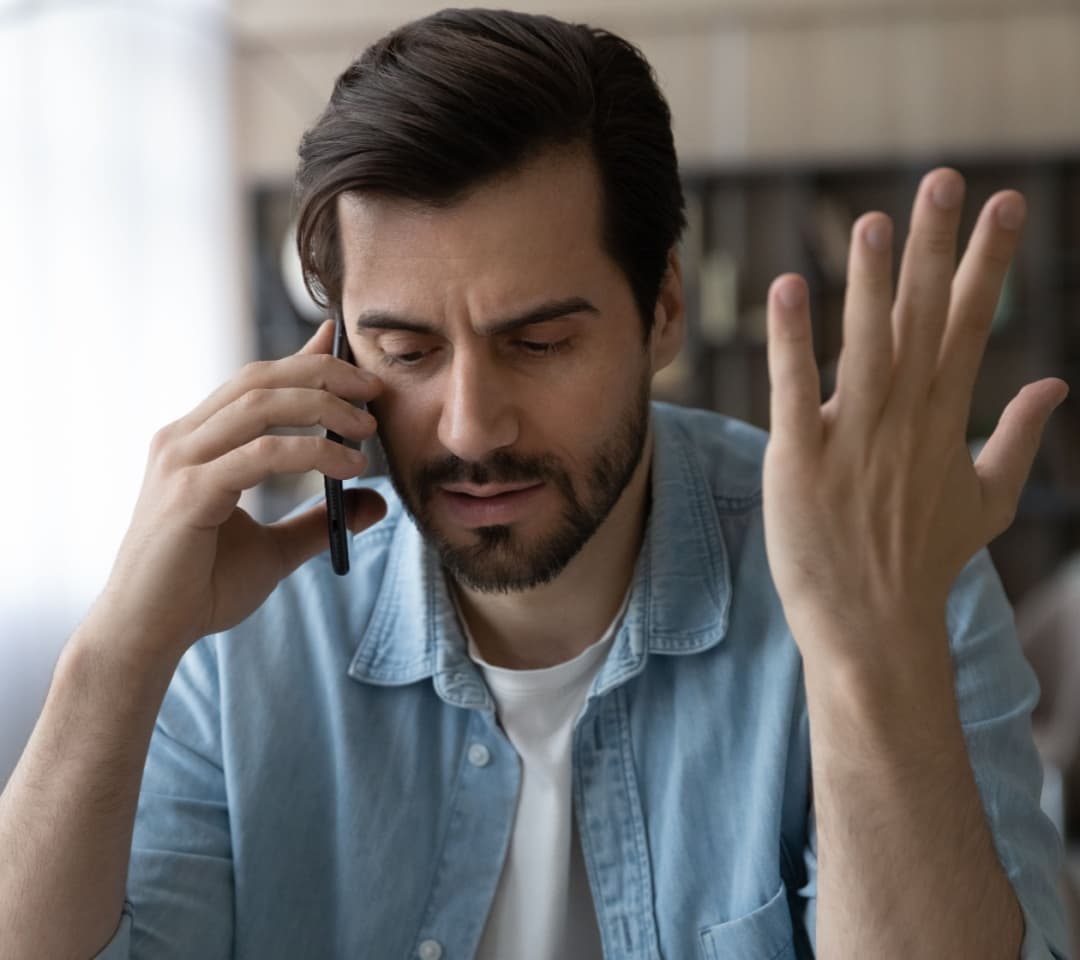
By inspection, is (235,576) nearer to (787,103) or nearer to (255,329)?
(255,329)

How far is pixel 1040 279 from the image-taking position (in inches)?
191

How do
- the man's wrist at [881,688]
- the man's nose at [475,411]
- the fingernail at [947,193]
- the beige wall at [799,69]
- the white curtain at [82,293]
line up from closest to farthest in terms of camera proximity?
1. the fingernail at [947,193]
2. the man's wrist at [881,688]
3. the man's nose at [475,411]
4. the white curtain at [82,293]
5. the beige wall at [799,69]

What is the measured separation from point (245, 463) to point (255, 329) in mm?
3982

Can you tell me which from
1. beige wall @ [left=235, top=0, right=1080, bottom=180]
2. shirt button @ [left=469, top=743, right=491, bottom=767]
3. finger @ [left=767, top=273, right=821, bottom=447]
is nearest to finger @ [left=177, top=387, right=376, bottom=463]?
shirt button @ [left=469, top=743, right=491, bottom=767]

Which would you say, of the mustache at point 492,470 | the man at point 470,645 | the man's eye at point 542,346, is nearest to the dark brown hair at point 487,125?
the man at point 470,645

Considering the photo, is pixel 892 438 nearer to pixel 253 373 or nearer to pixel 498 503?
pixel 498 503

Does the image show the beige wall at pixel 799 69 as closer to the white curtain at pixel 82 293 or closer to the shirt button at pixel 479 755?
the white curtain at pixel 82 293

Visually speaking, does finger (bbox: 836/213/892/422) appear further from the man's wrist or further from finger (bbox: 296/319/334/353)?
finger (bbox: 296/319/334/353)

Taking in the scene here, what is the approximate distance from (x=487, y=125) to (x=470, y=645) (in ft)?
1.83

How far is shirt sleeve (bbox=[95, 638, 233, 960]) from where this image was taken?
1172 mm

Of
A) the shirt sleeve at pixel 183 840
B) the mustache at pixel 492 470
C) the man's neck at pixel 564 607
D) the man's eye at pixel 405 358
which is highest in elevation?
the man's eye at pixel 405 358

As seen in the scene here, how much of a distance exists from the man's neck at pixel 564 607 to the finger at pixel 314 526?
0.14 meters

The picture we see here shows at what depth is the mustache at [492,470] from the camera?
1.20 metres

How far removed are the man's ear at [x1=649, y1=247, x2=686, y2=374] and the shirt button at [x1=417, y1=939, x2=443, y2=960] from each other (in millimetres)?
650
